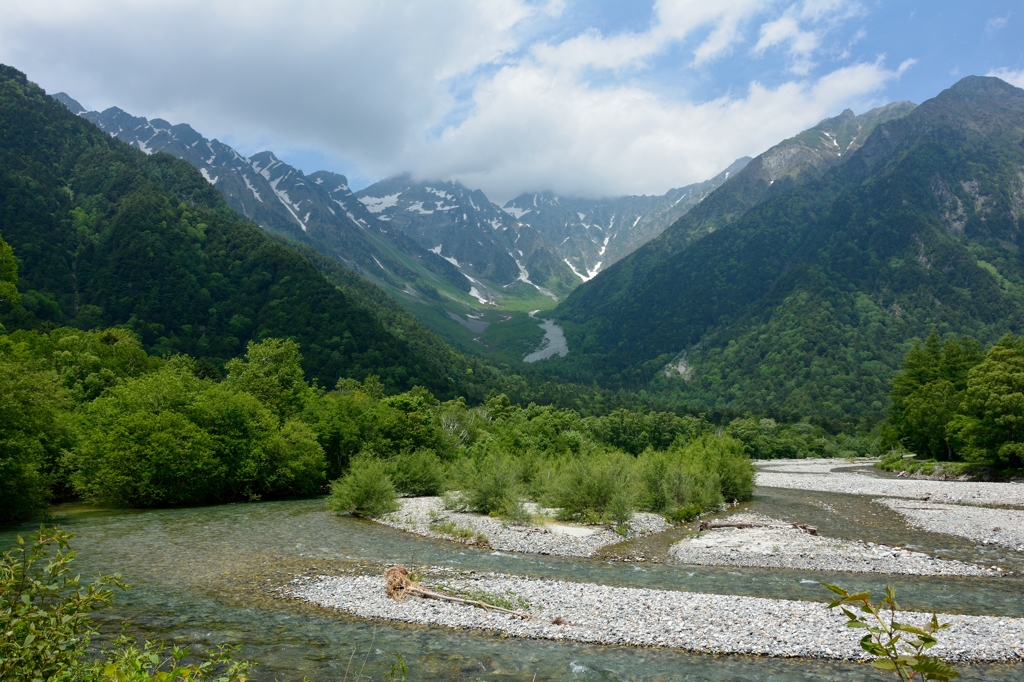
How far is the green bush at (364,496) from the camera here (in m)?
39.8

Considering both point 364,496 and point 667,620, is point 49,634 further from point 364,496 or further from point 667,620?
point 364,496

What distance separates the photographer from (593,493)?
36.8 metres

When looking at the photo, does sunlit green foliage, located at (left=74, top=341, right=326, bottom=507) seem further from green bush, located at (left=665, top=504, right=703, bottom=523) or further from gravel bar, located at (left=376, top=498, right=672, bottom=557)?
green bush, located at (left=665, top=504, right=703, bottom=523)

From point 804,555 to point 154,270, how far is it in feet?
545

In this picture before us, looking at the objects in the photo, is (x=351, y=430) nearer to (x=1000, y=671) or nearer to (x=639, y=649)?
(x=639, y=649)

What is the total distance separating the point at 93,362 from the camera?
197 feet

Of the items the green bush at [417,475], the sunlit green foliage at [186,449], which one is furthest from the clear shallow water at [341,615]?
the green bush at [417,475]

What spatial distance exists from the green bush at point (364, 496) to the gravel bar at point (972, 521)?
111 ft

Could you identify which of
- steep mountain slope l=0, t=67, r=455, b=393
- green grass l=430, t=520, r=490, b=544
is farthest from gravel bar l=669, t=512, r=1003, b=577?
steep mountain slope l=0, t=67, r=455, b=393

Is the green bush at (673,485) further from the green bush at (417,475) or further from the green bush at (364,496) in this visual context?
the green bush at (417,475)

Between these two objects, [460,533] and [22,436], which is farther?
[460,533]

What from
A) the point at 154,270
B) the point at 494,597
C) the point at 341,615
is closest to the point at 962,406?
the point at 494,597

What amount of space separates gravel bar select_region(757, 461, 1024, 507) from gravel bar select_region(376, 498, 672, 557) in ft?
83.1

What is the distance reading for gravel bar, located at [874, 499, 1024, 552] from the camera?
29656 millimetres
